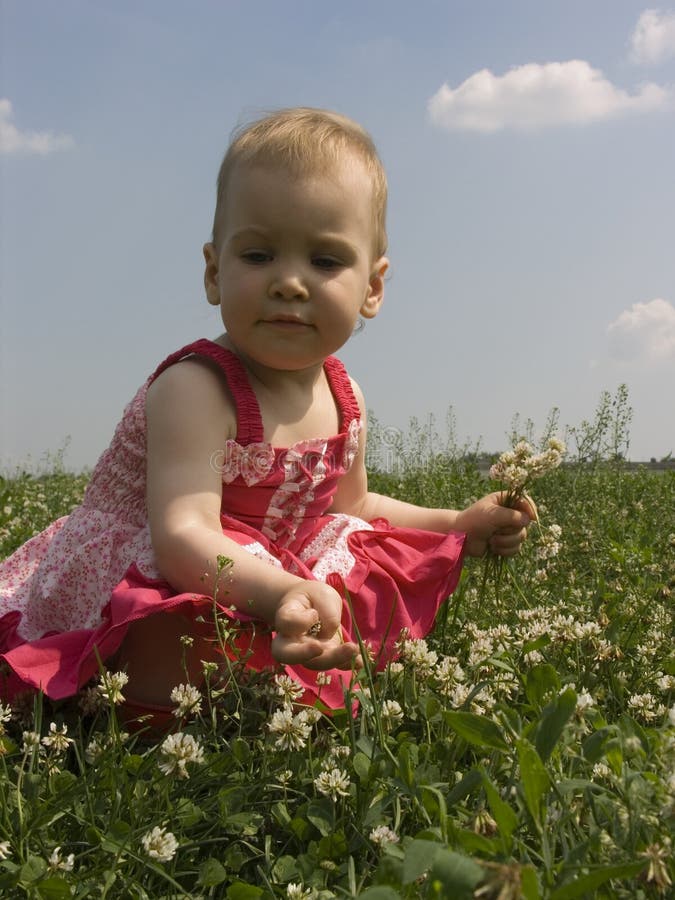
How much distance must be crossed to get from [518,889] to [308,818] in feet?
3.00

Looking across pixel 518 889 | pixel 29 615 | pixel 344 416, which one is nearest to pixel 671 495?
pixel 344 416

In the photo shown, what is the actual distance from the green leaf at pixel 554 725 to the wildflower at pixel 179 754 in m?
0.73

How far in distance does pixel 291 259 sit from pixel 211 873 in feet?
5.92

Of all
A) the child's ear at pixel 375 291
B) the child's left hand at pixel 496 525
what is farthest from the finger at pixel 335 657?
the child's ear at pixel 375 291

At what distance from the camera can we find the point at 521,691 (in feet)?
8.70

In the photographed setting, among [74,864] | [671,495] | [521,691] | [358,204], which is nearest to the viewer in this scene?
[74,864]

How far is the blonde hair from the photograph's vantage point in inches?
117

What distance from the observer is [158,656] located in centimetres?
278

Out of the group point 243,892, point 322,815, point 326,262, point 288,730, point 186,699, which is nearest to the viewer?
point 243,892

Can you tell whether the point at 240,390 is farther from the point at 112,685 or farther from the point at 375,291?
the point at 112,685

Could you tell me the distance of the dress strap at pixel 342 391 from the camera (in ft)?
11.6

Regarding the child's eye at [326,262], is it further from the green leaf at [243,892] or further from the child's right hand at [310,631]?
the green leaf at [243,892]

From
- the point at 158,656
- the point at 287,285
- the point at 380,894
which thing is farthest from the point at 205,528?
the point at 380,894

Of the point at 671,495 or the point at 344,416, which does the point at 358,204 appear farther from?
the point at 671,495
